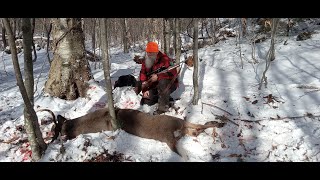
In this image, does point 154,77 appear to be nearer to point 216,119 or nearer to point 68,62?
point 216,119

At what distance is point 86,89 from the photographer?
615 cm

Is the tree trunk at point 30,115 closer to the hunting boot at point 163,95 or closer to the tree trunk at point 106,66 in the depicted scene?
the tree trunk at point 106,66

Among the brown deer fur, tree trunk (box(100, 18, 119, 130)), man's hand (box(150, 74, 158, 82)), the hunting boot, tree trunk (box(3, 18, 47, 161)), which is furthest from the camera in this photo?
man's hand (box(150, 74, 158, 82))

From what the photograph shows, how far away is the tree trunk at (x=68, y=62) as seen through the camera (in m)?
6.03

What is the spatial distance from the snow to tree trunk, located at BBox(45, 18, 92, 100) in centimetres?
19

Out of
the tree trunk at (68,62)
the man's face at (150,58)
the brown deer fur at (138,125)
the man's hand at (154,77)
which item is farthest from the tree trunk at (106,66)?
the tree trunk at (68,62)

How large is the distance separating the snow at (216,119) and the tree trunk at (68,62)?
19cm

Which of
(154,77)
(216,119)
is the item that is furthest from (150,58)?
(216,119)

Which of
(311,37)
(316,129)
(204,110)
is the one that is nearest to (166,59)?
(204,110)

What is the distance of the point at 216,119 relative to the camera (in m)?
4.84

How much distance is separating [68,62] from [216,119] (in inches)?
118

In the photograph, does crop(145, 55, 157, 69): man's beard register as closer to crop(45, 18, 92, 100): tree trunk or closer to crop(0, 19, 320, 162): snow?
crop(0, 19, 320, 162): snow

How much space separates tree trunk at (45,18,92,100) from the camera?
19.8 ft

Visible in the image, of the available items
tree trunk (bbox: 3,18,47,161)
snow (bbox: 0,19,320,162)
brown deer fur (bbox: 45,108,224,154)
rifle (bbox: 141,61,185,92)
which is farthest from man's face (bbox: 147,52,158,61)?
tree trunk (bbox: 3,18,47,161)
